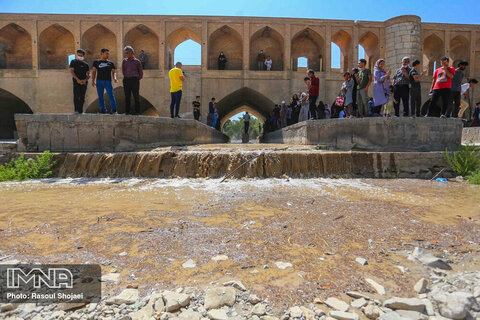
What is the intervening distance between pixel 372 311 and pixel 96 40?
71.6 feet

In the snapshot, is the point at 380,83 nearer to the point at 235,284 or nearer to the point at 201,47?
the point at 235,284

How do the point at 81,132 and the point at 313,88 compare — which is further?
the point at 313,88

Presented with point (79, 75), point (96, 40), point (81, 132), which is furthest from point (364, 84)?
point (96, 40)

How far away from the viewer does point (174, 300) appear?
1.14m

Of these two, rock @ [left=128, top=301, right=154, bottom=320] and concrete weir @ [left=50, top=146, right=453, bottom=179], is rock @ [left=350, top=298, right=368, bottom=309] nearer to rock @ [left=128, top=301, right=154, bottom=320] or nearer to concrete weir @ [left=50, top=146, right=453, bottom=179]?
rock @ [left=128, top=301, right=154, bottom=320]

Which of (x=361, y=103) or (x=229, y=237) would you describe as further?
(x=361, y=103)

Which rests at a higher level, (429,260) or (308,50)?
(308,50)

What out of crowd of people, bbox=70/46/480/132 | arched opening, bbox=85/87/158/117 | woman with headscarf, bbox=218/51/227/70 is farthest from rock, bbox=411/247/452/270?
woman with headscarf, bbox=218/51/227/70

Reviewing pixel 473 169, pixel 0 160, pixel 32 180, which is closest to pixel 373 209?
pixel 473 169

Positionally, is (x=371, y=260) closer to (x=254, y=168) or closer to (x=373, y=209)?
(x=373, y=209)

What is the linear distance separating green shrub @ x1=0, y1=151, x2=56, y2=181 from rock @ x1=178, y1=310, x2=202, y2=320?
539cm

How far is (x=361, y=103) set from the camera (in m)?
6.25

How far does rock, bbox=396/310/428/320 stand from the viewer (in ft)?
3.49

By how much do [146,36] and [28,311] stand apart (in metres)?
20.4
